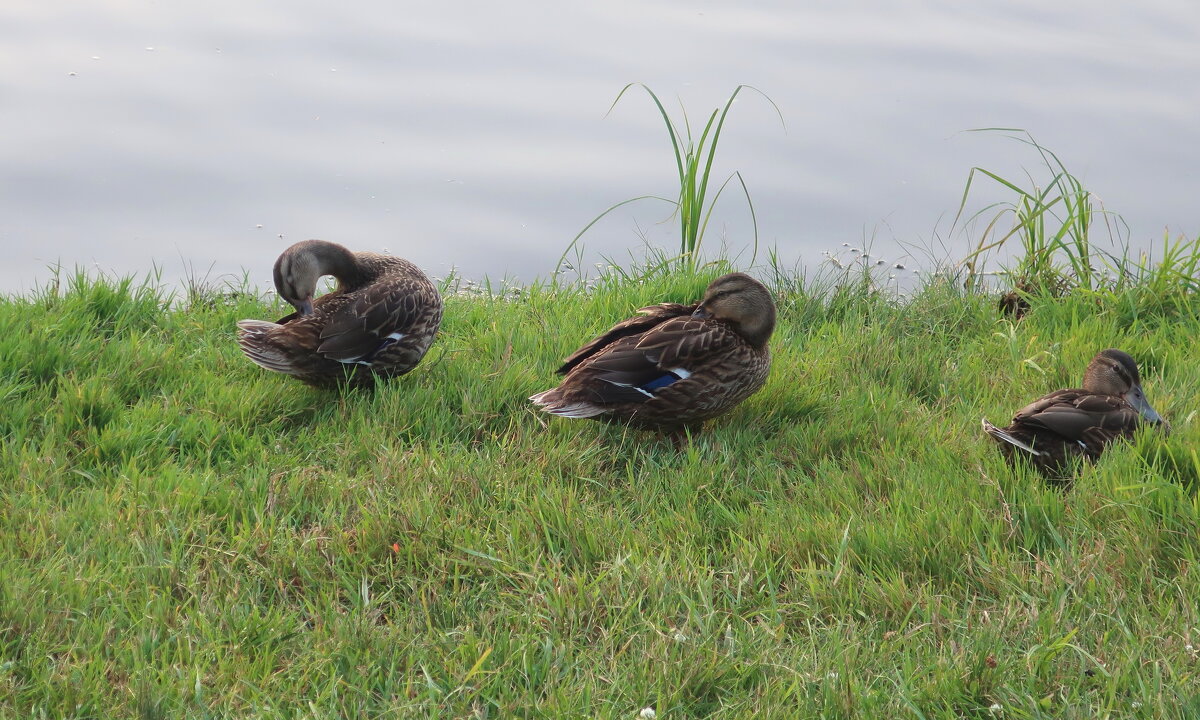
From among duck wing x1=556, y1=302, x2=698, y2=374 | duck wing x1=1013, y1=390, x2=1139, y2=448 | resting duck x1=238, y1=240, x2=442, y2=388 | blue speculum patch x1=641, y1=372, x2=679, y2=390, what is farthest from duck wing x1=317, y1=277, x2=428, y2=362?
duck wing x1=1013, y1=390, x2=1139, y2=448

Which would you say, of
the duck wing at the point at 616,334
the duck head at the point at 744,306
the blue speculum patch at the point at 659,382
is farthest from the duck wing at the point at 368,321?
the duck head at the point at 744,306

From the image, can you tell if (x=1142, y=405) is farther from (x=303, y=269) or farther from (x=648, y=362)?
(x=303, y=269)

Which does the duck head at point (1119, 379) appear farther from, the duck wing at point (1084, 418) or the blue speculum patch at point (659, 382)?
the blue speculum patch at point (659, 382)

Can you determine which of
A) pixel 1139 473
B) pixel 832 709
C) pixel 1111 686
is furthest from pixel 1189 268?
pixel 832 709

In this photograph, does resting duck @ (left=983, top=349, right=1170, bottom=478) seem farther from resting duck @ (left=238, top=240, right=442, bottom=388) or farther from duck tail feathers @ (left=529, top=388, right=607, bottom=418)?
resting duck @ (left=238, top=240, right=442, bottom=388)

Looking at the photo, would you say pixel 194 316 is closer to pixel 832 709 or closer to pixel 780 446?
pixel 780 446

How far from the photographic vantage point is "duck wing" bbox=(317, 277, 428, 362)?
456 cm

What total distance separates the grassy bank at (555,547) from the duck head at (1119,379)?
0.23 m

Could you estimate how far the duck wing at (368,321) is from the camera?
15.0 ft

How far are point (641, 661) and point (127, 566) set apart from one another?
5.47 ft

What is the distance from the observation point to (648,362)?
14.6ft

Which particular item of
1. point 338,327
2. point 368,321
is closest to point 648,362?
point 368,321

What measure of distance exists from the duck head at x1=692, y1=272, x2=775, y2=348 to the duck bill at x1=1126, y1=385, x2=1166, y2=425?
148 cm

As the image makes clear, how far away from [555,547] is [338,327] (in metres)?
1.59
